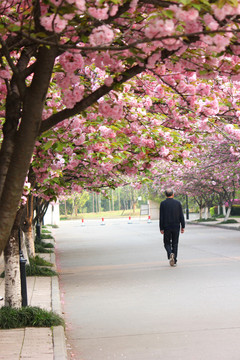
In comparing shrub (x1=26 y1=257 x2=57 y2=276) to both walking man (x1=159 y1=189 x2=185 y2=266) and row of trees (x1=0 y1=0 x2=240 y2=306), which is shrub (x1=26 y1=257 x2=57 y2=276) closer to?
walking man (x1=159 y1=189 x2=185 y2=266)

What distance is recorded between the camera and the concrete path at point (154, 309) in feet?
22.2

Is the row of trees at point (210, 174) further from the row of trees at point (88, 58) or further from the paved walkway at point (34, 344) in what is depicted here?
the row of trees at point (88, 58)

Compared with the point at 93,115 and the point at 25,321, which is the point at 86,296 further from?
the point at 93,115

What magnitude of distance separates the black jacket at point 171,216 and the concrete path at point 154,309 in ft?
3.39

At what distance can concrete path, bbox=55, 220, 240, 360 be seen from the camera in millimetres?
6777

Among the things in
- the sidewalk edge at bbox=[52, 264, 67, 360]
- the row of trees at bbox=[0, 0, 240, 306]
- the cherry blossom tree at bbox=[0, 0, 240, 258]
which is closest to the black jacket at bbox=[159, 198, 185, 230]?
the sidewalk edge at bbox=[52, 264, 67, 360]

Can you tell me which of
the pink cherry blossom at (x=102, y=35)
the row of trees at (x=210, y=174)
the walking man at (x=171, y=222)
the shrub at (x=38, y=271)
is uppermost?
the row of trees at (x=210, y=174)

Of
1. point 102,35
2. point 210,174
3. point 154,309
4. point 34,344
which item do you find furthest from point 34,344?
point 210,174

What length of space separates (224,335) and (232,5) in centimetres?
467

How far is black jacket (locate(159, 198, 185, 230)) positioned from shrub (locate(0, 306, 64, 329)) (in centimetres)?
673

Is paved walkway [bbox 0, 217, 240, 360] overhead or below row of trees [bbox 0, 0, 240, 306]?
below

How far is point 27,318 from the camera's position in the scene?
7973mm

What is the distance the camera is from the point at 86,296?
36.0ft

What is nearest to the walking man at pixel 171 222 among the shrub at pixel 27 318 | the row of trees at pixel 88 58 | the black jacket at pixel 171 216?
the black jacket at pixel 171 216
